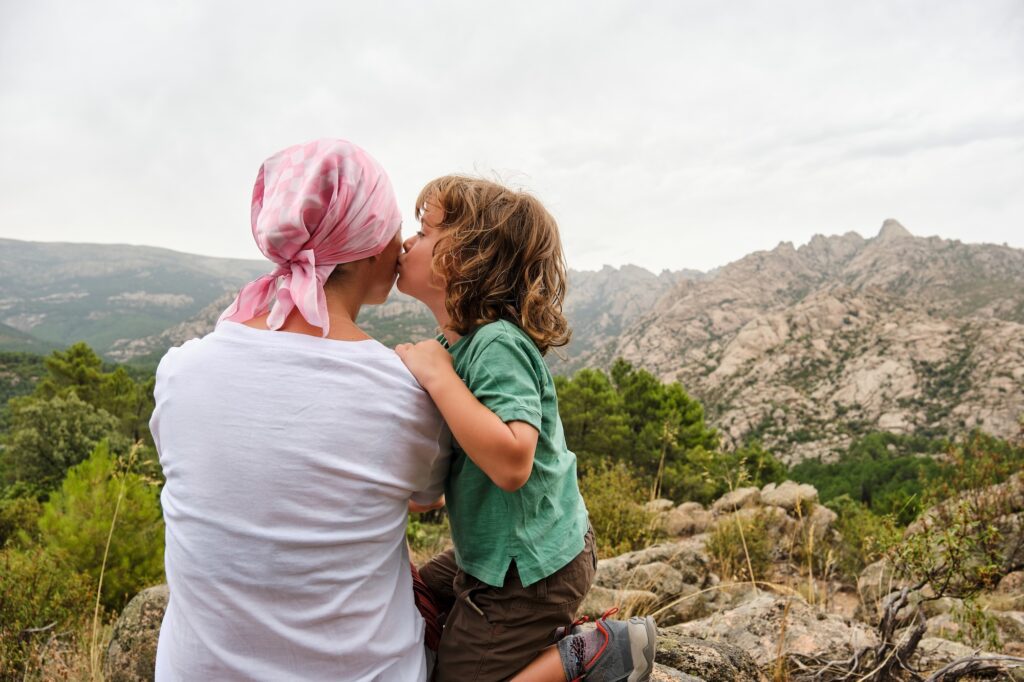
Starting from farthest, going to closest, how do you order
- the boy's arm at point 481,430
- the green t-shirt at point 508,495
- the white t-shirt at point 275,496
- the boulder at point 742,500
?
the boulder at point 742,500 < the green t-shirt at point 508,495 < the boy's arm at point 481,430 < the white t-shirt at point 275,496

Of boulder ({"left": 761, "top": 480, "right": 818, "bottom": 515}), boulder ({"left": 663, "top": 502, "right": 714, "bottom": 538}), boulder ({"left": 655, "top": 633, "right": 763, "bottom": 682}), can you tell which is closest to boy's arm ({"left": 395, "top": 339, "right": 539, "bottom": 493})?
boulder ({"left": 655, "top": 633, "right": 763, "bottom": 682})

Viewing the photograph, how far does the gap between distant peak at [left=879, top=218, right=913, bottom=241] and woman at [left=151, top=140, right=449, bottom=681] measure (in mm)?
143950

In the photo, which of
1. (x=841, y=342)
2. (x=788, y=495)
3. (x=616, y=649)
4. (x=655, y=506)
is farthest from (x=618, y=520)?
(x=841, y=342)

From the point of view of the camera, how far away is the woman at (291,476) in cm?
112

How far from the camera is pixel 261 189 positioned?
57.9 inches

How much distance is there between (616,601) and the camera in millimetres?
3404

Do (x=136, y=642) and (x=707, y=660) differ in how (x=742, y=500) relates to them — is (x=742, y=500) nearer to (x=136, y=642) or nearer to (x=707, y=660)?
(x=707, y=660)

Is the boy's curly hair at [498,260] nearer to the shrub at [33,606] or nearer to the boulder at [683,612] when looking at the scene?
the boulder at [683,612]

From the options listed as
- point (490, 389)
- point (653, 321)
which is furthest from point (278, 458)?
point (653, 321)

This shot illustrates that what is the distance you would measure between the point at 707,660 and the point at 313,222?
2140mm

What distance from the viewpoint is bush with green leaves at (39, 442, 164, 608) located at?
4.47 m

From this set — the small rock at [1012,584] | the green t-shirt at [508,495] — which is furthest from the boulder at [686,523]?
the green t-shirt at [508,495]

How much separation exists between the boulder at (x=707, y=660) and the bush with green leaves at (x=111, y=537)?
4.11m

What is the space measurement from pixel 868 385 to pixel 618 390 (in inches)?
1636
